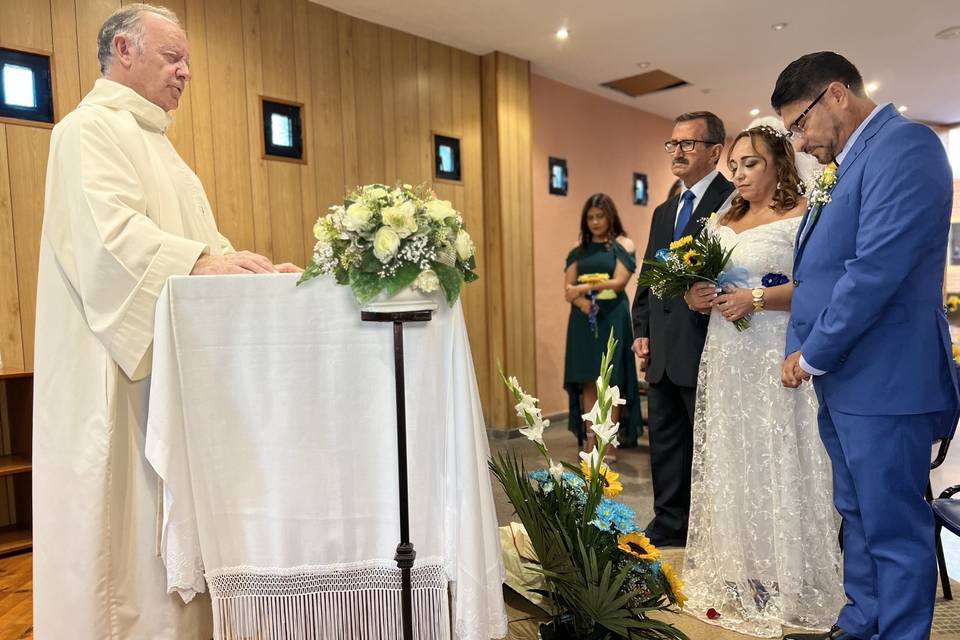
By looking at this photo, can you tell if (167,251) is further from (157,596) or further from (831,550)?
(831,550)

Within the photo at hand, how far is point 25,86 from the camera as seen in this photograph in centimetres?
318

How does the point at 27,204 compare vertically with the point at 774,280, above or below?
above

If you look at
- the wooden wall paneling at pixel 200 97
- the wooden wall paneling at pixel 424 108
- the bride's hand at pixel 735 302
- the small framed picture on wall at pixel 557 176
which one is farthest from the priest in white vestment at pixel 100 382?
the small framed picture on wall at pixel 557 176

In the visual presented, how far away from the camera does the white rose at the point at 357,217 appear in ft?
4.65

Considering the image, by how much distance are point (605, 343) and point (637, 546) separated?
9.56 feet

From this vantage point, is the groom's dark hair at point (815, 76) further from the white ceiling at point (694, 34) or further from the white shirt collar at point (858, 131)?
the white ceiling at point (694, 34)

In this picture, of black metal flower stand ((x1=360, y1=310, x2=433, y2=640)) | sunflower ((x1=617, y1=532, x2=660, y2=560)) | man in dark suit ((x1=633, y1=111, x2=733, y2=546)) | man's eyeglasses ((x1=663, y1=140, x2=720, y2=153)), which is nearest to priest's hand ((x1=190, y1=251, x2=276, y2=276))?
black metal flower stand ((x1=360, y1=310, x2=433, y2=640))

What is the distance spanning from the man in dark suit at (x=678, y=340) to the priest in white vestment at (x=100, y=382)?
5.28 ft

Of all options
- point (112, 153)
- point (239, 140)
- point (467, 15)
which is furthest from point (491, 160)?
point (112, 153)

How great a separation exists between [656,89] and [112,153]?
19.1 ft

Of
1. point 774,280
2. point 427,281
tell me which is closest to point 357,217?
point 427,281

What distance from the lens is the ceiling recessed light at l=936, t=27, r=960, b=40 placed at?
5172mm

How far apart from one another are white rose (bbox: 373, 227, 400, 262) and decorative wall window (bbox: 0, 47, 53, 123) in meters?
2.74

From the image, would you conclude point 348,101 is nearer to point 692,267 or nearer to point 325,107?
point 325,107
